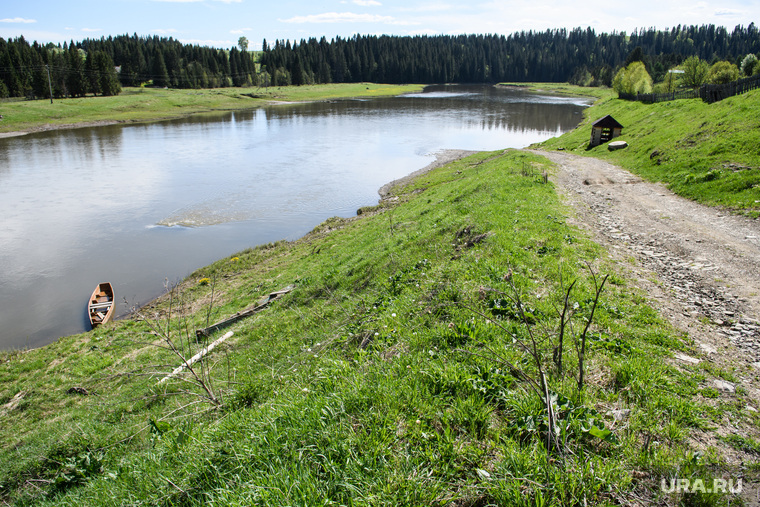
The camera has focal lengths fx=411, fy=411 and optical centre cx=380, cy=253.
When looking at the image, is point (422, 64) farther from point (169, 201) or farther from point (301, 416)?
point (301, 416)

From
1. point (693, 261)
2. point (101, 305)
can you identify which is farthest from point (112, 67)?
point (693, 261)

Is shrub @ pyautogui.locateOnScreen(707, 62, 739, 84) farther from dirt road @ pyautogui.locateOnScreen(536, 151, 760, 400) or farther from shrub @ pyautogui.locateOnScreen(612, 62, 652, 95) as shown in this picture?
dirt road @ pyautogui.locateOnScreen(536, 151, 760, 400)

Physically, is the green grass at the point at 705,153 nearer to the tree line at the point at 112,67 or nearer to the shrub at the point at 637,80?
the shrub at the point at 637,80

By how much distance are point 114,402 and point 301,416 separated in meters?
7.24

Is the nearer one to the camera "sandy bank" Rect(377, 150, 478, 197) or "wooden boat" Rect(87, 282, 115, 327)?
"wooden boat" Rect(87, 282, 115, 327)

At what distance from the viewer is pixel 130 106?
90.7 meters

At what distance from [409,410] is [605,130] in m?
37.7

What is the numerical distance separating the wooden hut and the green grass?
1128mm

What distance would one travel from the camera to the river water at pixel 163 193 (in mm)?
20938

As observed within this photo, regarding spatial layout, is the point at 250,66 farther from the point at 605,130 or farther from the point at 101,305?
the point at 101,305

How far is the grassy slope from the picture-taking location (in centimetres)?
397

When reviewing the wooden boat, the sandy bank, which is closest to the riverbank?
the wooden boat

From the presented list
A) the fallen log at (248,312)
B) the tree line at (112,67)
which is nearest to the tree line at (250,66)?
the tree line at (112,67)

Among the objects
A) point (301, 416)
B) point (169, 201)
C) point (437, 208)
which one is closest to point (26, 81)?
point (169, 201)
